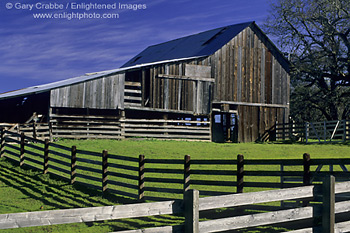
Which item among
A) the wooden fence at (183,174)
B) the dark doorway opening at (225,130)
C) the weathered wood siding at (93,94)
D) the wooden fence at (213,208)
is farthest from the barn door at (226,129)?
the wooden fence at (213,208)

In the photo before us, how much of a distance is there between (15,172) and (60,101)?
11.1m

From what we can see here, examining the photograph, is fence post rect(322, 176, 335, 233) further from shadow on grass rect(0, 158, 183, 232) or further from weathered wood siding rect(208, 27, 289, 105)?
weathered wood siding rect(208, 27, 289, 105)

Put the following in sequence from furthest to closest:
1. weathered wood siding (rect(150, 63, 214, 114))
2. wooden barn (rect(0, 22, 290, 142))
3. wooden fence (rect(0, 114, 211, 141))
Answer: weathered wood siding (rect(150, 63, 214, 114))
wooden barn (rect(0, 22, 290, 142))
wooden fence (rect(0, 114, 211, 141))

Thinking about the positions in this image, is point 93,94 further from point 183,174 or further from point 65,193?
point 65,193

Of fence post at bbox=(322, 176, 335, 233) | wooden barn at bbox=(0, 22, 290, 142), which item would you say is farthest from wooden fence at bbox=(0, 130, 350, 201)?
wooden barn at bbox=(0, 22, 290, 142)

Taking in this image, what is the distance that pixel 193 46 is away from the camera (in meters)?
38.3

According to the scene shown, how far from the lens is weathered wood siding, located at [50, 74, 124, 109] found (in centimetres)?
2923

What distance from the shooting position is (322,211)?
8172mm

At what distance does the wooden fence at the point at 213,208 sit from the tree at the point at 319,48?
35310 millimetres

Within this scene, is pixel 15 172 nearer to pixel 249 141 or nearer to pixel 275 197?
pixel 275 197

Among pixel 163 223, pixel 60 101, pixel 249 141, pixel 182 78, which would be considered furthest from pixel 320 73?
pixel 163 223

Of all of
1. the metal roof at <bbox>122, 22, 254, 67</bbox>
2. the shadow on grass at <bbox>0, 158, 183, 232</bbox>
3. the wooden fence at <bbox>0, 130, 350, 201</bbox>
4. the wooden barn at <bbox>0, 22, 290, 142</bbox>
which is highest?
the metal roof at <bbox>122, 22, 254, 67</bbox>

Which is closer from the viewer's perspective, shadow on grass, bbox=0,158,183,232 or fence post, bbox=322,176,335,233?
fence post, bbox=322,176,335,233

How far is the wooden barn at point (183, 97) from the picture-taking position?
30.2 meters
